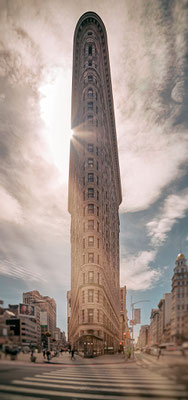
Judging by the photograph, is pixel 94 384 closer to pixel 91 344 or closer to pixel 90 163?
pixel 91 344

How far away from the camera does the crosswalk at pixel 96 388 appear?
2443 mm

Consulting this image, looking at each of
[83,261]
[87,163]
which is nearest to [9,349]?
[83,261]

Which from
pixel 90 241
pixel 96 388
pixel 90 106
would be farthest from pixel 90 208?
pixel 96 388

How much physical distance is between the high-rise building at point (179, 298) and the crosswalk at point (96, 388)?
452 millimetres

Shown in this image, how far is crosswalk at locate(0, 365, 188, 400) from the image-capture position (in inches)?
96.2

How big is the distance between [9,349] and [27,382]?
42 centimetres

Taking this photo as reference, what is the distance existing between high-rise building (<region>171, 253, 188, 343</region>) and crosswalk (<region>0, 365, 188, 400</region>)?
Answer: 45 centimetres

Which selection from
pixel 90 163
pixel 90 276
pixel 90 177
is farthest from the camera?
pixel 90 163

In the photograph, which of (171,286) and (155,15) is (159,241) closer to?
(171,286)

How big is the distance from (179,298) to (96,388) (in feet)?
4.94

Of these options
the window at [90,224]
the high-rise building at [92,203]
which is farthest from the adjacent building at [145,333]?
the window at [90,224]

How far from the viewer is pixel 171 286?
2.97 m

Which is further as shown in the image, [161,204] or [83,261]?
[83,261]

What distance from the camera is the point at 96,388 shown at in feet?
9.45
